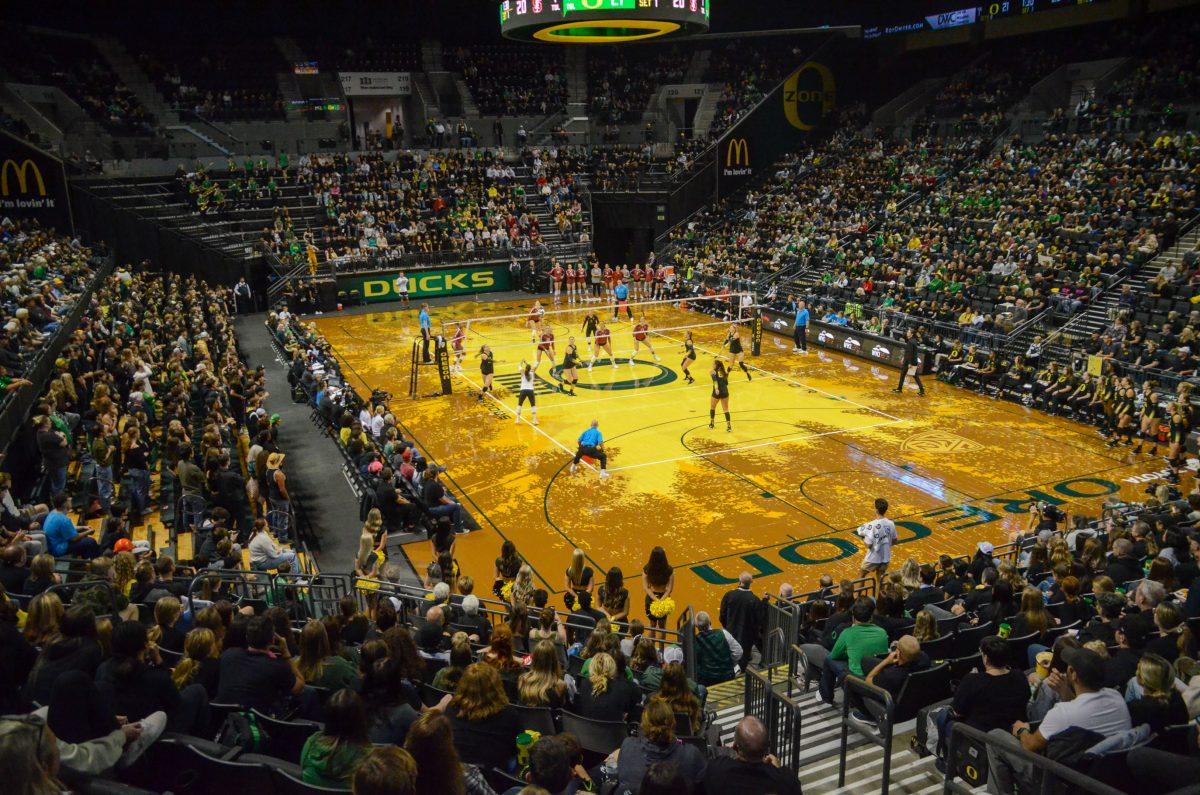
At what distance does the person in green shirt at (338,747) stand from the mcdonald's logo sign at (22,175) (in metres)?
33.6

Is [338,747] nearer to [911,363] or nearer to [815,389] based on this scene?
[815,389]

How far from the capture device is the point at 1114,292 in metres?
25.4

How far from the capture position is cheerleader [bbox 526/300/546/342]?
92.8ft

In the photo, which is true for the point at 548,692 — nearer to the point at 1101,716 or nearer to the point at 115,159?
the point at 1101,716

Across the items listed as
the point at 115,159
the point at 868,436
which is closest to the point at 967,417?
the point at 868,436

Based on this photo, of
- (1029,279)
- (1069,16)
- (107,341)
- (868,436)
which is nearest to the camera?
(107,341)

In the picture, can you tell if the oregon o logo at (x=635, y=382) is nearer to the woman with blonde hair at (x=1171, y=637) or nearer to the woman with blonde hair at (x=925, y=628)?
the woman with blonde hair at (x=925, y=628)

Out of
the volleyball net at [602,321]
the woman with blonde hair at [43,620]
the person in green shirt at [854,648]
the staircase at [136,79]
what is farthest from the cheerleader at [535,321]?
the staircase at [136,79]

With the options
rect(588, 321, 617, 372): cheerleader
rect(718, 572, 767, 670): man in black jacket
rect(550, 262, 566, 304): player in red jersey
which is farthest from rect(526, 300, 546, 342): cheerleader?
rect(718, 572, 767, 670): man in black jacket

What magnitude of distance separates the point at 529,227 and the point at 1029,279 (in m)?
25.4

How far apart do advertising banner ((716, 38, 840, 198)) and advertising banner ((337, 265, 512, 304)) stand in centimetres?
1337

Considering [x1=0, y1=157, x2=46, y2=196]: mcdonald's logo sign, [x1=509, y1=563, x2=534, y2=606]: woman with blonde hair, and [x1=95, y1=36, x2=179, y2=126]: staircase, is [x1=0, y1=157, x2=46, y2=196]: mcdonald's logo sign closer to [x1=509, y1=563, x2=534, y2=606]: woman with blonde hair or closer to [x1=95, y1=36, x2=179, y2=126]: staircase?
[x1=95, y1=36, x2=179, y2=126]: staircase

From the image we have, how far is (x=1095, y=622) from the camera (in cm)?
770

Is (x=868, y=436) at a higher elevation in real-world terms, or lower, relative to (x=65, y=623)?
lower
